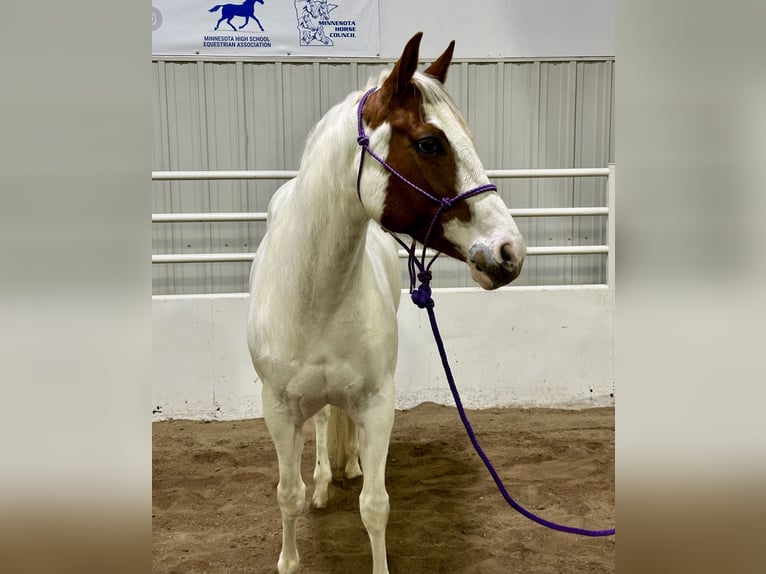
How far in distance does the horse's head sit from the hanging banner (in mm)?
2711

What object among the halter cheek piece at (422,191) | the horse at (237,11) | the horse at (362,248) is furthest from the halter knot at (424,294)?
the horse at (237,11)

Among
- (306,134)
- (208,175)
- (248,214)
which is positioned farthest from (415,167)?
(306,134)

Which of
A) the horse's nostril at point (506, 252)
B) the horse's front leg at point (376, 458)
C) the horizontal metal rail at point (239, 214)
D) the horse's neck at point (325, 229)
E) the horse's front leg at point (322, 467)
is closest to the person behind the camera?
the horse's nostril at point (506, 252)

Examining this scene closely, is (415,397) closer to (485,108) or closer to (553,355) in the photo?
(553,355)

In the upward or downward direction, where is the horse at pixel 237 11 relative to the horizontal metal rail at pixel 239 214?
upward

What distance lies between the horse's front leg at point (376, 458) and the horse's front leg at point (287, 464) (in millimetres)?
189

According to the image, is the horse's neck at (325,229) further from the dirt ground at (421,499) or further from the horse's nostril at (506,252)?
the dirt ground at (421,499)

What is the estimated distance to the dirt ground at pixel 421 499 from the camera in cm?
170

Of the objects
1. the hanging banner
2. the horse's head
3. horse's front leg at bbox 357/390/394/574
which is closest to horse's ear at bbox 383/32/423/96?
the horse's head

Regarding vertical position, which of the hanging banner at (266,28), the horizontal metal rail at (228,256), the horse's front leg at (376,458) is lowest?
the horse's front leg at (376,458)

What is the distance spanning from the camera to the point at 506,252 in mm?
1048
